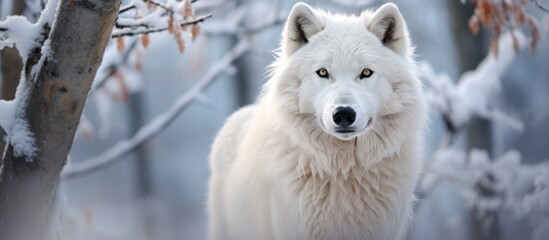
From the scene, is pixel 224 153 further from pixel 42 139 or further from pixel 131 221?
pixel 131 221

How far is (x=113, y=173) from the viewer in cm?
2917

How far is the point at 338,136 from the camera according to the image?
4.02 m

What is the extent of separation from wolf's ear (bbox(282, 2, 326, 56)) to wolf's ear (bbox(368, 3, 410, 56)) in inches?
14.2

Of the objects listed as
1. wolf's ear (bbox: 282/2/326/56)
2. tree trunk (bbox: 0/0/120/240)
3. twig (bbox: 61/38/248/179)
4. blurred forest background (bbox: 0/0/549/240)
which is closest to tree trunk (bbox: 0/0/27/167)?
blurred forest background (bbox: 0/0/549/240)

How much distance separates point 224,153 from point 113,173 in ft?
81.1

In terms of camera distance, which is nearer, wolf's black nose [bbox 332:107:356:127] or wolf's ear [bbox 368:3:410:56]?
wolf's black nose [bbox 332:107:356:127]

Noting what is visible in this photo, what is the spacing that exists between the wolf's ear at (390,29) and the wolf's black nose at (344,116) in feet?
2.89

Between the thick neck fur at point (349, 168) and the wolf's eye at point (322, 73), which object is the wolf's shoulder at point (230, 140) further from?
the wolf's eye at point (322, 73)

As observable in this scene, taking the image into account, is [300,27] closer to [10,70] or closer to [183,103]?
[10,70]

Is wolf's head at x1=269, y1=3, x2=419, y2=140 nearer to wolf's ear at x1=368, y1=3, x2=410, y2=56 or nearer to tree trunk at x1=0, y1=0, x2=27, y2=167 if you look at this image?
wolf's ear at x1=368, y1=3, x2=410, y2=56

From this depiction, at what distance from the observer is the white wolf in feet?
13.6

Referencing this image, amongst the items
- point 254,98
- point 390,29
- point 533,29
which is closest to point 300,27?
point 390,29

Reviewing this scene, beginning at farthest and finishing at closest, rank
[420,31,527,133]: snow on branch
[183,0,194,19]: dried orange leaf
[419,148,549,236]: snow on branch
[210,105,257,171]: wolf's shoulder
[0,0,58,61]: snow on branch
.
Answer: [419,148,549,236]: snow on branch, [420,31,527,133]: snow on branch, [210,105,257,171]: wolf's shoulder, [183,0,194,19]: dried orange leaf, [0,0,58,61]: snow on branch

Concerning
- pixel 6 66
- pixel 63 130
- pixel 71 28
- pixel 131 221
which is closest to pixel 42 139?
pixel 63 130
